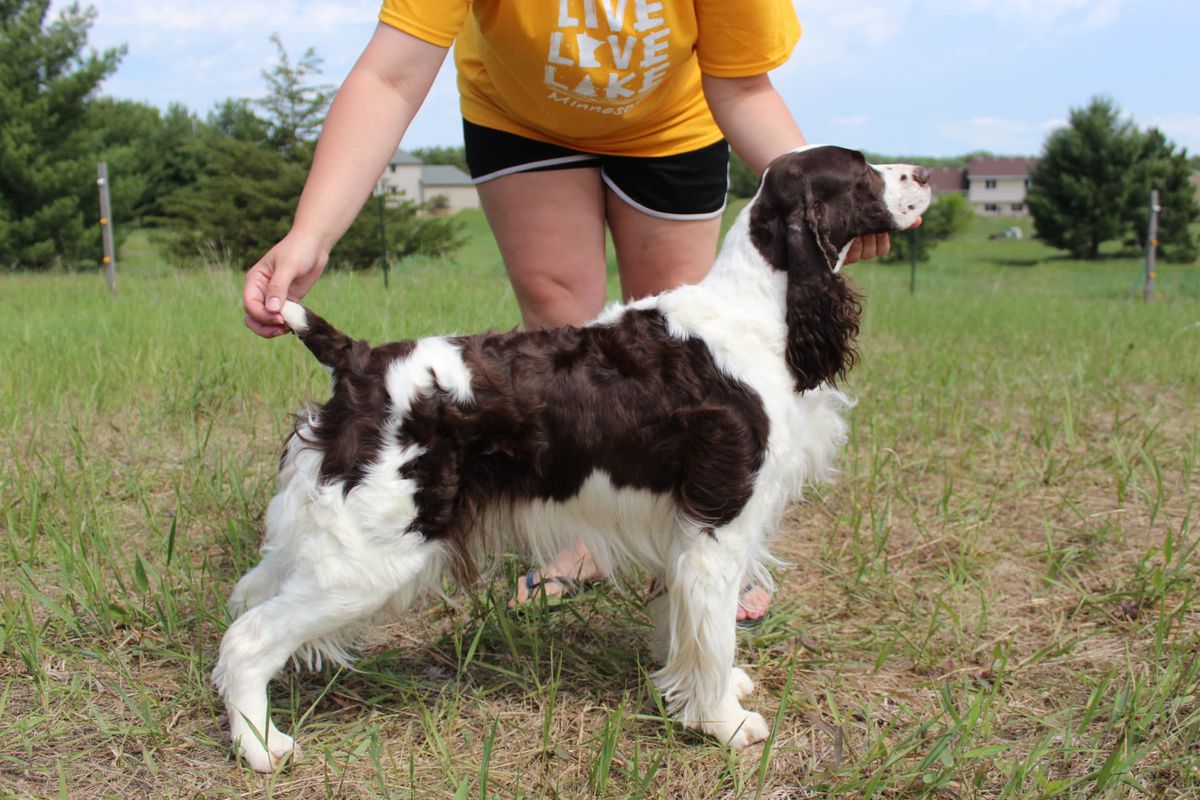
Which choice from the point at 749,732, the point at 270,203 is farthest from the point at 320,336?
the point at 270,203

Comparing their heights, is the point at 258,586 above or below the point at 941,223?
below

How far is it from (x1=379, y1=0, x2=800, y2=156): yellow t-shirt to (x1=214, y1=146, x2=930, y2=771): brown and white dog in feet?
1.80

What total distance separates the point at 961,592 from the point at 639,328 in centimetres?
158

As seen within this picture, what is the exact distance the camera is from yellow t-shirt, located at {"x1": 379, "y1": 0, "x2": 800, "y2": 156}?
2580mm

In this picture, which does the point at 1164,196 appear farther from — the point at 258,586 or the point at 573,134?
the point at 258,586

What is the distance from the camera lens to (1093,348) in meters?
6.87

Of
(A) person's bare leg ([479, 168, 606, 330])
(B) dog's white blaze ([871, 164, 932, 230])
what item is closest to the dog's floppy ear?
(B) dog's white blaze ([871, 164, 932, 230])

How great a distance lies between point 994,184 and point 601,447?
8520 cm

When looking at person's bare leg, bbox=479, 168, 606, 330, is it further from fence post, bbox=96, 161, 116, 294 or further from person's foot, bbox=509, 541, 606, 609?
fence post, bbox=96, 161, 116, 294

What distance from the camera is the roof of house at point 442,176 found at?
238 feet

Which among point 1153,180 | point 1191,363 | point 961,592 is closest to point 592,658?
point 961,592

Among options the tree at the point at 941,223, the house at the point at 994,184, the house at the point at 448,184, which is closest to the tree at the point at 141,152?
the tree at the point at 941,223

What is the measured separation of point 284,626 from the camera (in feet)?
7.36

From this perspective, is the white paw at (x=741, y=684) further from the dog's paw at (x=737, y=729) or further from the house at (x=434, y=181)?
the house at (x=434, y=181)
